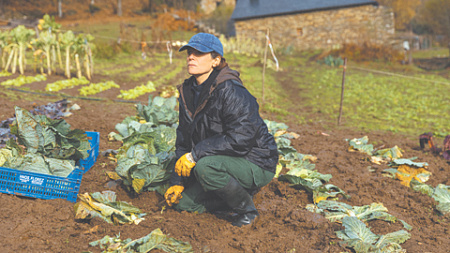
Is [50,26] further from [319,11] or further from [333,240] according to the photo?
[319,11]

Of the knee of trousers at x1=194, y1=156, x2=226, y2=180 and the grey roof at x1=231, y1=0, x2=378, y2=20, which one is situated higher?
the grey roof at x1=231, y1=0, x2=378, y2=20

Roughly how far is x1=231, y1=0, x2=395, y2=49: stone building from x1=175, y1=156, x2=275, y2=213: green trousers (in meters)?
26.3

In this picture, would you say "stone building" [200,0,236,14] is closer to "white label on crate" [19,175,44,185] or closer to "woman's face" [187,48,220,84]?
"woman's face" [187,48,220,84]

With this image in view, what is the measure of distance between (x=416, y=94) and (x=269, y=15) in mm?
19410

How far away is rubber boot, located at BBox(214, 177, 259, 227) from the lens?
129 inches

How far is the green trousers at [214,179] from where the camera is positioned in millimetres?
3176

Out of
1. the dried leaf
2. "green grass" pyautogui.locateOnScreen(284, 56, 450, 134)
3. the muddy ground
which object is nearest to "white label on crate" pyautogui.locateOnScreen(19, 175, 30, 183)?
the muddy ground

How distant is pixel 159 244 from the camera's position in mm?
2846

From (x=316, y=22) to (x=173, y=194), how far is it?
94.0 feet

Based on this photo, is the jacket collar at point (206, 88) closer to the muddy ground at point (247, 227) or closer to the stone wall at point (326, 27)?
the muddy ground at point (247, 227)

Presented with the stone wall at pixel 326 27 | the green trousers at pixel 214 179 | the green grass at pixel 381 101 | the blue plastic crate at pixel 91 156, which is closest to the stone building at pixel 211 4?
the stone wall at pixel 326 27

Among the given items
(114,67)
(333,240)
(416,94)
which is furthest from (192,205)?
(114,67)

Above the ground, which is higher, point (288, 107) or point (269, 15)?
point (269, 15)

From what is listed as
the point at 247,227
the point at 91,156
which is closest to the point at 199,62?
the point at 247,227
